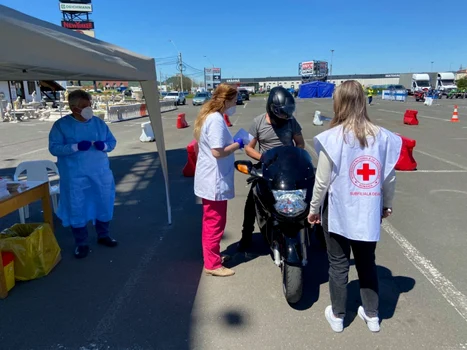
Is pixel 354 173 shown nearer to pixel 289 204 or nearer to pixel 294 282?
pixel 289 204

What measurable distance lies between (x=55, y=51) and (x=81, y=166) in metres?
1.63

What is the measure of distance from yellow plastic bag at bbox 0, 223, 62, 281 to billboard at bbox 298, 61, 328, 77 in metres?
99.6

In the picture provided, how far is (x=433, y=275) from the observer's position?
11.4 ft

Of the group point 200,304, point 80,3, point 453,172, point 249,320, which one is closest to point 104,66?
point 200,304

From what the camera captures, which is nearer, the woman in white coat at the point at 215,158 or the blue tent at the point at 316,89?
the woman in white coat at the point at 215,158

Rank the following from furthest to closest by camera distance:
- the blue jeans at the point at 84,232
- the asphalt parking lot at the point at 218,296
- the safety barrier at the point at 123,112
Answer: the safety barrier at the point at 123,112 < the blue jeans at the point at 84,232 < the asphalt parking lot at the point at 218,296

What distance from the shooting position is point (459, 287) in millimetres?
3260

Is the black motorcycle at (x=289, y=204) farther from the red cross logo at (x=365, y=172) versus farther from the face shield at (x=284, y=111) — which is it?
the red cross logo at (x=365, y=172)

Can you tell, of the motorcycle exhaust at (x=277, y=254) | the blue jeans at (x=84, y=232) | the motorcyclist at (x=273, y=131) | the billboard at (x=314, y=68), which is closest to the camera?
the motorcycle exhaust at (x=277, y=254)

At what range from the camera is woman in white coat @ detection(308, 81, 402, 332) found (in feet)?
7.55

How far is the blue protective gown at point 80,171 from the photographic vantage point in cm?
378

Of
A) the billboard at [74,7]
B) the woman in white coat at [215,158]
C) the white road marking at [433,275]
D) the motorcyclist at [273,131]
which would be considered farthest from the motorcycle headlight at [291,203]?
A: the billboard at [74,7]

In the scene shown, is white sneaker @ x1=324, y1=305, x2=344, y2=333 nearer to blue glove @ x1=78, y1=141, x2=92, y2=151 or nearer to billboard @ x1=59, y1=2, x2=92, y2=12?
blue glove @ x1=78, y1=141, x2=92, y2=151

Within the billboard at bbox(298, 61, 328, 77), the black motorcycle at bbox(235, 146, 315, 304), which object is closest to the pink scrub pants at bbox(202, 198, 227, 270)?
the black motorcycle at bbox(235, 146, 315, 304)
